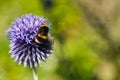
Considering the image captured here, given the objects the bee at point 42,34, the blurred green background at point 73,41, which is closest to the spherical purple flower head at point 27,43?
the bee at point 42,34

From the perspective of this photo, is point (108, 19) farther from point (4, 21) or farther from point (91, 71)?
point (4, 21)

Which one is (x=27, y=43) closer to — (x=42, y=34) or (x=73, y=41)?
(x=42, y=34)

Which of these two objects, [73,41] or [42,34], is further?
[73,41]

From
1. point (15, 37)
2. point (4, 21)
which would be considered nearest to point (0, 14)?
point (4, 21)

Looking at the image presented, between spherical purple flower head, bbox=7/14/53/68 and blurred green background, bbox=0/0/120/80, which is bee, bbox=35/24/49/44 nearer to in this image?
spherical purple flower head, bbox=7/14/53/68

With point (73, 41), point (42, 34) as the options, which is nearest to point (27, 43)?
point (42, 34)

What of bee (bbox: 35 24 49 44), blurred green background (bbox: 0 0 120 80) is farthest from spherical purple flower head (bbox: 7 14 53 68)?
blurred green background (bbox: 0 0 120 80)
